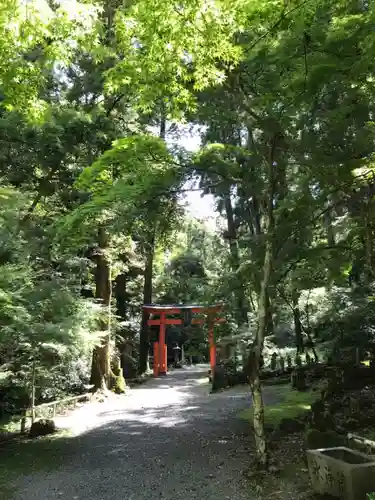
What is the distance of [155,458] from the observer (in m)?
6.95

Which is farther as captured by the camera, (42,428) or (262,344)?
(42,428)

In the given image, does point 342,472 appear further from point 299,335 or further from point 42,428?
point 299,335

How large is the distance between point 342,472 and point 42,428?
6.61 meters

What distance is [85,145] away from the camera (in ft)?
32.1

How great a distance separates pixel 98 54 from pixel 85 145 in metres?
2.80

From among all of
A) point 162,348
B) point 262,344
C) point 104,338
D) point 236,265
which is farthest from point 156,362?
point 262,344

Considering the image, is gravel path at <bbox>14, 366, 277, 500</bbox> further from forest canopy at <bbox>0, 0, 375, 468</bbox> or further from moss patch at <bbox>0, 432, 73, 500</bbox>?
forest canopy at <bbox>0, 0, 375, 468</bbox>

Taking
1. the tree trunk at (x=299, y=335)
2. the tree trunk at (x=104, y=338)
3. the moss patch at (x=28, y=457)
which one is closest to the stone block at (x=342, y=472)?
the moss patch at (x=28, y=457)

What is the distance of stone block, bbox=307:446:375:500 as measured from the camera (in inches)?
167

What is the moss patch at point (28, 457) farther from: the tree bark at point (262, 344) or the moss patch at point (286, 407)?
the moss patch at point (286, 407)

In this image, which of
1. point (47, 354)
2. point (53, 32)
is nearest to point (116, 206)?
A: point (53, 32)

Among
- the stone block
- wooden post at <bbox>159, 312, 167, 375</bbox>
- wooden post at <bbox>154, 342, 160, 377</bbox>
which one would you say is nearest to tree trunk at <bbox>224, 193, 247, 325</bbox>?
the stone block

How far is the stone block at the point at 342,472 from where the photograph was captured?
13.9 ft

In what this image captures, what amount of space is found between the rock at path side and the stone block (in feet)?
19.7
